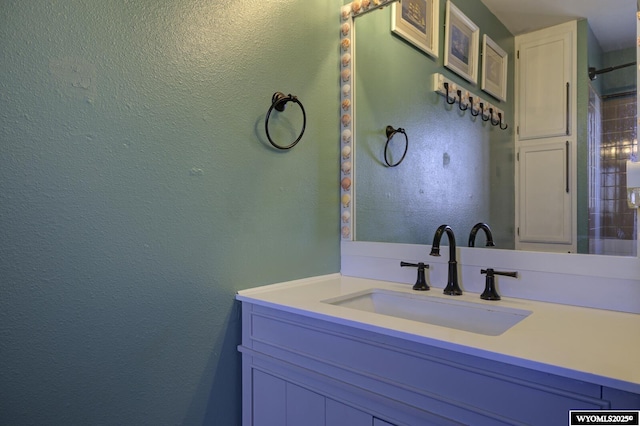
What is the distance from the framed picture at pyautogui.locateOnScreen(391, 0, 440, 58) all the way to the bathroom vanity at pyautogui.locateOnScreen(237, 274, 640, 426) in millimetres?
971

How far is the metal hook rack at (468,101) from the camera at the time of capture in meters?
1.28

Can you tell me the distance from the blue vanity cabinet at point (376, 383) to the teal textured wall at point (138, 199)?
0.14 metres

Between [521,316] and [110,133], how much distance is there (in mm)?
1178

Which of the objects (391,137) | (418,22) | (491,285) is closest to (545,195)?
(491,285)

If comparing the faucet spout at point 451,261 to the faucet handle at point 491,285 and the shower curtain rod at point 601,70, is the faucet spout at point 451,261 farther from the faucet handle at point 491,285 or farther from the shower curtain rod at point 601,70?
the shower curtain rod at point 601,70

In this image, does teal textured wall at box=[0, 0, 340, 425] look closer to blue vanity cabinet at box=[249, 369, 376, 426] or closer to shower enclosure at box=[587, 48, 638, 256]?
blue vanity cabinet at box=[249, 369, 376, 426]

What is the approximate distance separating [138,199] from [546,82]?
1226 millimetres

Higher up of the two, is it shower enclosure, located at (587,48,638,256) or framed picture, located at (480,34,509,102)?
framed picture, located at (480,34,509,102)

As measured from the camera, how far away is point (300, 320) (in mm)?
1081

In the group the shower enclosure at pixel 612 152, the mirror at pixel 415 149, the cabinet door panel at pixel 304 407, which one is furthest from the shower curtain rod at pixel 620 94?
the cabinet door panel at pixel 304 407

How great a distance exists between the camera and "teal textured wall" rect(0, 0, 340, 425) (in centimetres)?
85

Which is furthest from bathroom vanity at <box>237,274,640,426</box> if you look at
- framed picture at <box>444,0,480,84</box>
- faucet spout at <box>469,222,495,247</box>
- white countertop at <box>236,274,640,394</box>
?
framed picture at <box>444,0,480,84</box>

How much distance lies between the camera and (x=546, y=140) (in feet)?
3.79

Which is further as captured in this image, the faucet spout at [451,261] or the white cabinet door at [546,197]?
the faucet spout at [451,261]
